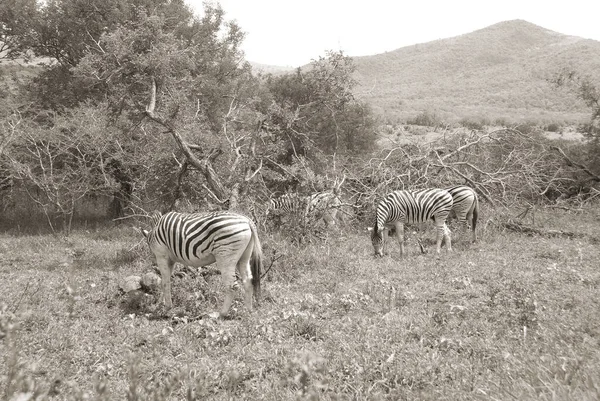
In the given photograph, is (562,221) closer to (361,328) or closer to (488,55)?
(361,328)

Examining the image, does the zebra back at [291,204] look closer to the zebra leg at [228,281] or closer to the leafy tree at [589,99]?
the zebra leg at [228,281]

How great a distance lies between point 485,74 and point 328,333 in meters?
74.3

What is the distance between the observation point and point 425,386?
13.8ft

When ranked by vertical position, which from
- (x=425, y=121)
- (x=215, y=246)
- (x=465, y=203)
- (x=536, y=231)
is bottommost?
(x=536, y=231)

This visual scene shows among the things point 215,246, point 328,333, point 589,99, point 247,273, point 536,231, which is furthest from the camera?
point 589,99

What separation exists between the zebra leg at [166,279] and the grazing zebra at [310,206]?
4535 mm

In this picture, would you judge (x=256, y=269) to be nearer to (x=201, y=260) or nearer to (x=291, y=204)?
(x=201, y=260)

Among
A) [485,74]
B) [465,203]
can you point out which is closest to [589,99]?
[465,203]

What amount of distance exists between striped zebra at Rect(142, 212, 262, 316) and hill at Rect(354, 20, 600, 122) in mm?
32099

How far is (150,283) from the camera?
8484mm

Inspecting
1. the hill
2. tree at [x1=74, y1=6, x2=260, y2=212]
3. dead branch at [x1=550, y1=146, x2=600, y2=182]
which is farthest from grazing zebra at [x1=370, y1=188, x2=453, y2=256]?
the hill

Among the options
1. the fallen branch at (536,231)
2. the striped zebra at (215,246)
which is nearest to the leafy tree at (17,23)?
the striped zebra at (215,246)

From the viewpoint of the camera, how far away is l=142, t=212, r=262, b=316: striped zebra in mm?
7660

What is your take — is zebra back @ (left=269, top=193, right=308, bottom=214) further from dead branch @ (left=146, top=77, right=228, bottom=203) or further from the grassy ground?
the grassy ground
